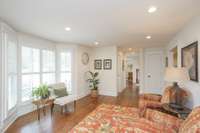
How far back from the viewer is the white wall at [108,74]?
5.48 meters

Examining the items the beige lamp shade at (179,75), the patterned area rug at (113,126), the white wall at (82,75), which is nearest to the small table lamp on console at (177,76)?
the beige lamp shade at (179,75)

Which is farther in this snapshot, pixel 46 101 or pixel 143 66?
pixel 143 66

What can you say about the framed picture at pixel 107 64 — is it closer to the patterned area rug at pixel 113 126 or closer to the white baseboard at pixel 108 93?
the white baseboard at pixel 108 93

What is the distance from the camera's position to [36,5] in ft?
6.06

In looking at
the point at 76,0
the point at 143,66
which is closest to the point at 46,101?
the point at 76,0

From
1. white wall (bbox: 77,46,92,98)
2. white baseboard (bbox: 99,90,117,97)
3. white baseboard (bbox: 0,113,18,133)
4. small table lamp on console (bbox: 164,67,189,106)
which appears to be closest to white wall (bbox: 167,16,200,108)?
small table lamp on console (bbox: 164,67,189,106)

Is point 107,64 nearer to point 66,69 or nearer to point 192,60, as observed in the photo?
point 66,69

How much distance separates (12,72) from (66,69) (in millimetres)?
2123

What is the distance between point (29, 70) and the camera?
367 centimetres

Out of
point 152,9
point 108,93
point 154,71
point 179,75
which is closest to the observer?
point 152,9

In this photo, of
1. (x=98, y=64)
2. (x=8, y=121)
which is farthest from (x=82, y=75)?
(x=8, y=121)

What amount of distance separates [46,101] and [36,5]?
7.60ft

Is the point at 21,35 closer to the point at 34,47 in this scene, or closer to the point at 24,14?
the point at 34,47

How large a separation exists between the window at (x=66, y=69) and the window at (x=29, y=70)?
3.40 ft
